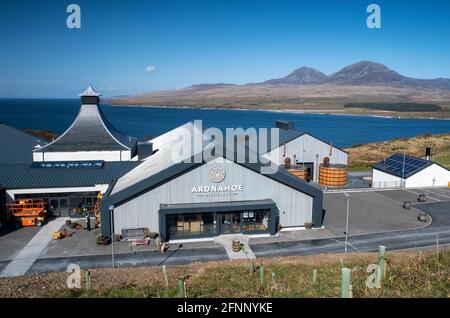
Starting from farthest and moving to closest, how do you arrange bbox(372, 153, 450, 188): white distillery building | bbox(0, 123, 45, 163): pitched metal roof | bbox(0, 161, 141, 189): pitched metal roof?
bbox(372, 153, 450, 188): white distillery building
bbox(0, 123, 45, 163): pitched metal roof
bbox(0, 161, 141, 189): pitched metal roof

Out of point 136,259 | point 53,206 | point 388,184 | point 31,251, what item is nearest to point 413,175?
point 388,184

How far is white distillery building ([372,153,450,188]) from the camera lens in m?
44.0

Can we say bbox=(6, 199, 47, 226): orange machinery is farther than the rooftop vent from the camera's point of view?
No

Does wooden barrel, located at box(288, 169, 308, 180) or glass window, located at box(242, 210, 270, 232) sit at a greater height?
wooden barrel, located at box(288, 169, 308, 180)

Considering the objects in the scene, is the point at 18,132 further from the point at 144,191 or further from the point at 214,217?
the point at 214,217

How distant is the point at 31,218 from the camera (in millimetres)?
30188

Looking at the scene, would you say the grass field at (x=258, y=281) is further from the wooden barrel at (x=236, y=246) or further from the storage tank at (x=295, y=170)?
the storage tank at (x=295, y=170)

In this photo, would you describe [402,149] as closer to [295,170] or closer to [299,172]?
[299,172]

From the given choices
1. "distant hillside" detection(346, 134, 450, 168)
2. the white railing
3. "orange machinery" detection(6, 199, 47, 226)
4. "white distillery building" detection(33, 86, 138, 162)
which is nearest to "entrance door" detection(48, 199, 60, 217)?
"orange machinery" detection(6, 199, 47, 226)

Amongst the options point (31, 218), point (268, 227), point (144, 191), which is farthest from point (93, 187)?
point (268, 227)

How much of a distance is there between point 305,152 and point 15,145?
1390 inches

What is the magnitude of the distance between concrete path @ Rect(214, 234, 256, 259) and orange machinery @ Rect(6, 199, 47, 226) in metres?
14.5

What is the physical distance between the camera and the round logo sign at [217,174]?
27.8 m

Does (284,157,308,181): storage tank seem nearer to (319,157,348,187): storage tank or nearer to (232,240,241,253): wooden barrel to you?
(319,157,348,187): storage tank
